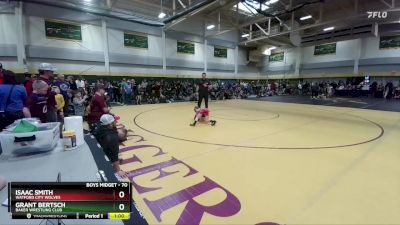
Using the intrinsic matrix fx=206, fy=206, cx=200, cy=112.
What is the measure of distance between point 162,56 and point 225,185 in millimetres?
16304

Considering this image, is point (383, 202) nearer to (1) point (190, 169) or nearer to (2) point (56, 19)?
(1) point (190, 169)

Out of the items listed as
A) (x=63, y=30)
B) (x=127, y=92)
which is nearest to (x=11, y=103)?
(x=127, y=92)

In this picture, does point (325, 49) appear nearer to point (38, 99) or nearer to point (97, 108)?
point (97, 108)

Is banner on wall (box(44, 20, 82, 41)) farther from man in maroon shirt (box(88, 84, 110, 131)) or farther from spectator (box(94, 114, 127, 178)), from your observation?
spectator (box(94, 114, 127, 178))

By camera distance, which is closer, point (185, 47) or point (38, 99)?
point (38, 99)

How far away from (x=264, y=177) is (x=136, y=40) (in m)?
15.9

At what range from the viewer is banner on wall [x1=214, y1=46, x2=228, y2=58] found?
70.6 ft

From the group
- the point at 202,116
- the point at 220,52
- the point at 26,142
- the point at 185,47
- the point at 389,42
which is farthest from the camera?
the point at 220,52

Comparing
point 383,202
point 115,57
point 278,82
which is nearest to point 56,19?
point 115,57

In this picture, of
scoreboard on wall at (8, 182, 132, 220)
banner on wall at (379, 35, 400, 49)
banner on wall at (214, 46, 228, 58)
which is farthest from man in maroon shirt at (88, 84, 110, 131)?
banner on wall at (379, 35, 400, 49)

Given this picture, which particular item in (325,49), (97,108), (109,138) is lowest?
(109,138)

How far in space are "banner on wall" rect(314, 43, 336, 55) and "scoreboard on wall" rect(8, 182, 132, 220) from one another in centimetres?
2536

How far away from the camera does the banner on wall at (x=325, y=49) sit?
21.0 metres

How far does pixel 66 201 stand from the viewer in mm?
821
